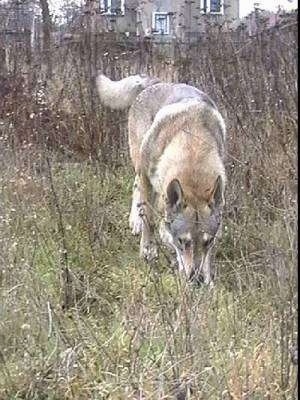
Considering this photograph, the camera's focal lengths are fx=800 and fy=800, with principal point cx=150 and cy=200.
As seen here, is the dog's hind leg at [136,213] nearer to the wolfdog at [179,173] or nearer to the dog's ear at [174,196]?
the wolfdog at [179,173]

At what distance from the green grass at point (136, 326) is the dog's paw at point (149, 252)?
10 cm

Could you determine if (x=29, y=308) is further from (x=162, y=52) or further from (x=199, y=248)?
(x=162, y=52)

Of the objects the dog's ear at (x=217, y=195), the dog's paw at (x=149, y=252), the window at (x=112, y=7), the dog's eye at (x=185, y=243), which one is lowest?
the dog's paw at (x=149, y=252)

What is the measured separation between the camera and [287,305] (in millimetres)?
3225

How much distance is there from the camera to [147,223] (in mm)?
5508

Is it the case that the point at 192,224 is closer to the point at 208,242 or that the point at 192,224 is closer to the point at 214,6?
the point at 208,242

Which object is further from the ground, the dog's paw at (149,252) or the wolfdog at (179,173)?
the wolfdog at (179,173)

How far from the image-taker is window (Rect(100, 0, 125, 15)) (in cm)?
974

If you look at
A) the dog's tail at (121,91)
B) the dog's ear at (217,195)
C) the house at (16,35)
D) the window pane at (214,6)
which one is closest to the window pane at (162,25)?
the window pane at (214,6)

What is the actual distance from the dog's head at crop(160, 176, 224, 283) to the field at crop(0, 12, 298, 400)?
0.13 meters

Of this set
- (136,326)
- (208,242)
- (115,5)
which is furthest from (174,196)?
(115,5)

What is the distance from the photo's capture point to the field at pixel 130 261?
3229mm

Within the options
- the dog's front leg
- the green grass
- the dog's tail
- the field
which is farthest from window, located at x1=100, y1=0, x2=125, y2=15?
the green grass

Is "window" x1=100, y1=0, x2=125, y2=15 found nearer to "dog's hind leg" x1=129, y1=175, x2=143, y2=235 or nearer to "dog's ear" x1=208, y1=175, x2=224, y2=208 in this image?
"dog's hind leg" x1=129, y1=175, x2=143, y2=235
